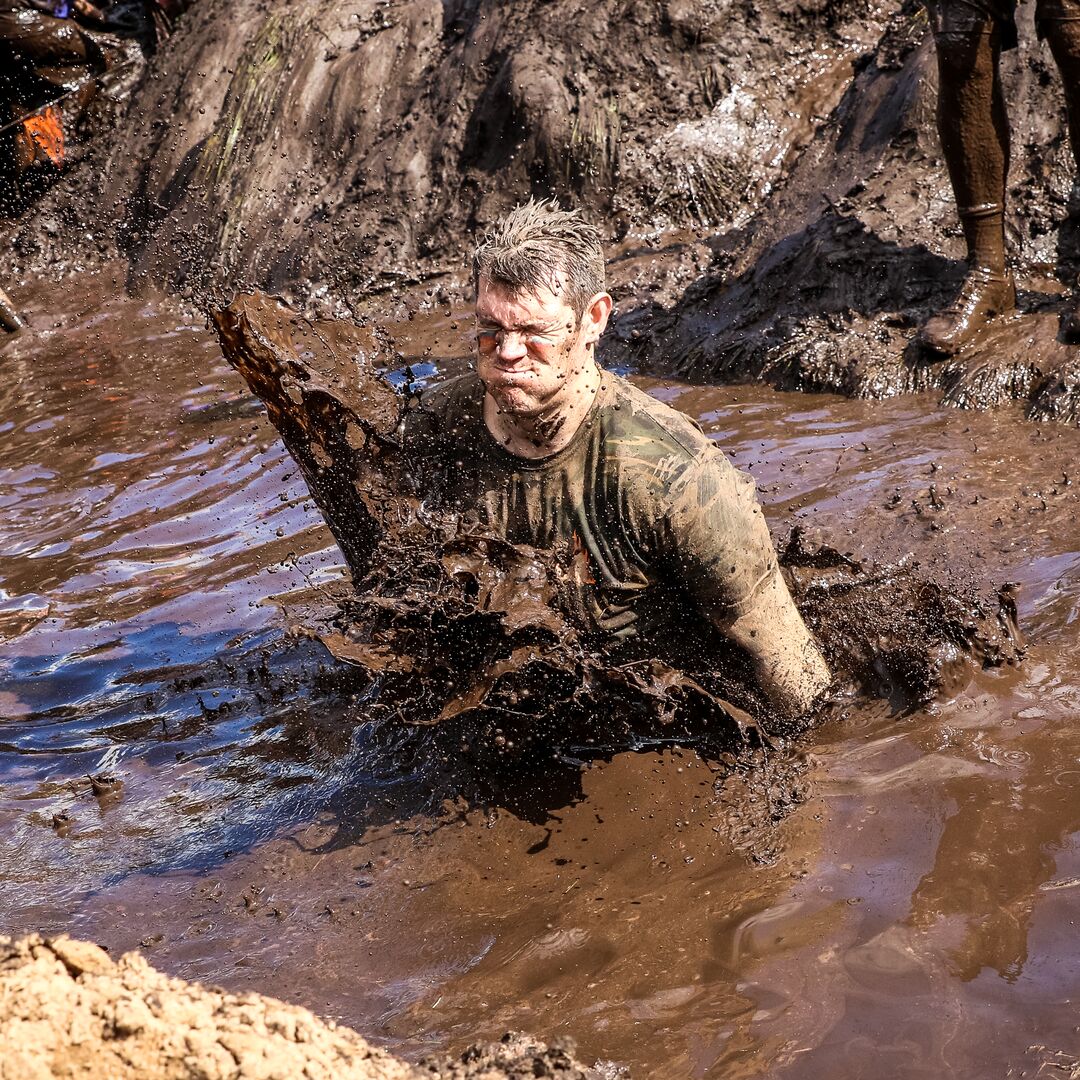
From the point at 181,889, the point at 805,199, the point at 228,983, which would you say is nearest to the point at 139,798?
the point at 181,889

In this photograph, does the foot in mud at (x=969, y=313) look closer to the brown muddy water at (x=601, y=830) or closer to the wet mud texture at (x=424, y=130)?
the brown muddy water at (x=601, y=830)

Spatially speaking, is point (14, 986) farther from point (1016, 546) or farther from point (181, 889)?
point (1016, 546)

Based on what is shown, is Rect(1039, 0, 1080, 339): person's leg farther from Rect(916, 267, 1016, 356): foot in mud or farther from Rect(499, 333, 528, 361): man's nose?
Rect(499, 333, 528, 361): man's nose

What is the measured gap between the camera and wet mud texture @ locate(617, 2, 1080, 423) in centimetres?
666

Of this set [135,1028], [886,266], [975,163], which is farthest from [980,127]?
[135,1028]

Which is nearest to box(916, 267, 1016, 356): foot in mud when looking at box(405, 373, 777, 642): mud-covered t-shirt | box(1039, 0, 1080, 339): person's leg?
box(1039, 0, 1080, 339): person's leg

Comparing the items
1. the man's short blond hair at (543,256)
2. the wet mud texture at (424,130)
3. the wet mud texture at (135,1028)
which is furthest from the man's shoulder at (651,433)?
the wet mud texture at (424,130)

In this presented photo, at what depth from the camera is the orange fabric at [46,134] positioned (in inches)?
477

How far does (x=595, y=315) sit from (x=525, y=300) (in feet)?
0.92

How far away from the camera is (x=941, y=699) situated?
428 cm

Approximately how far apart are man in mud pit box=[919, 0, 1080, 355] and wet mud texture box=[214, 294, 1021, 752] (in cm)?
254

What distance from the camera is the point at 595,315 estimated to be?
158 inches

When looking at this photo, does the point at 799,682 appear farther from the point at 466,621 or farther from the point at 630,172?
the point at 630,172

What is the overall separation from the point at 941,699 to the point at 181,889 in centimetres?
241
